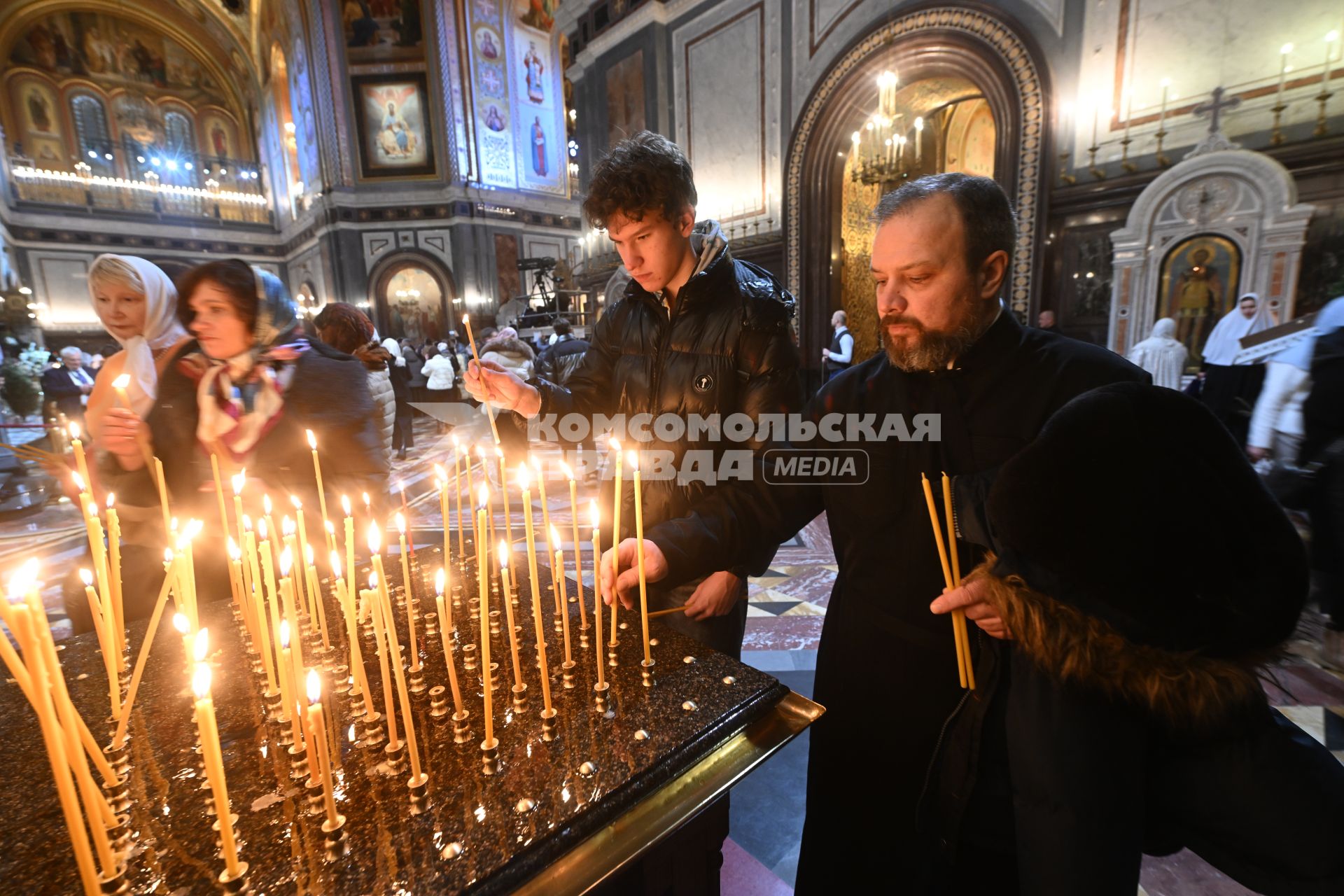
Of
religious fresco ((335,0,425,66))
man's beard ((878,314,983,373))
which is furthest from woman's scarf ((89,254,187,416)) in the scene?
religious fresco ((335,0,425,66))

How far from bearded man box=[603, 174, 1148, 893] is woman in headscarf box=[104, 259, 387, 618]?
1.53 meters

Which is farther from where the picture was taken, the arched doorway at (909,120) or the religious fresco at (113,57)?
the religious fresco at (113,57)

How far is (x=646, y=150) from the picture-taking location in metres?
1.62

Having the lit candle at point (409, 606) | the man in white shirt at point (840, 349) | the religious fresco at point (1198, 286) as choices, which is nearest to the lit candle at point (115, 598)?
the lit candle at point (409, 606)

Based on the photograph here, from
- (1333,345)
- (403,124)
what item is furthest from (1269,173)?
(403,124)

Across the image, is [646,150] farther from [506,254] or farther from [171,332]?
[506,254]

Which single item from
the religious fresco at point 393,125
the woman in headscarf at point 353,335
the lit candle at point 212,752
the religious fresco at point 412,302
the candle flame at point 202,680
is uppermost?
the religious fresco at point 393,125

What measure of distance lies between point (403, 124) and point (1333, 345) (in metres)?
20.8

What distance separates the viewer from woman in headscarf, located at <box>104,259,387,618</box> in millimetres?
2043

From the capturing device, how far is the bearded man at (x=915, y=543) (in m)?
1.18

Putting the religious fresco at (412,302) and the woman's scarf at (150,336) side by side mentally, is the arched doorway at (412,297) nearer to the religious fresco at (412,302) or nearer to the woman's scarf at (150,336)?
the religious fresco at (412,302)

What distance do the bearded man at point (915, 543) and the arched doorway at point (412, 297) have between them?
737 inches

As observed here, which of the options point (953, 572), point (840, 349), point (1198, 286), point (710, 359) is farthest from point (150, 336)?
point (1198, 286)

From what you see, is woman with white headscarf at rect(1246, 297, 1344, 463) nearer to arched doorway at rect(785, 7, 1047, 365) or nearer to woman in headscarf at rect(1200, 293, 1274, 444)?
woman in headscarf at rect(1200, 293, 1274, 444)
